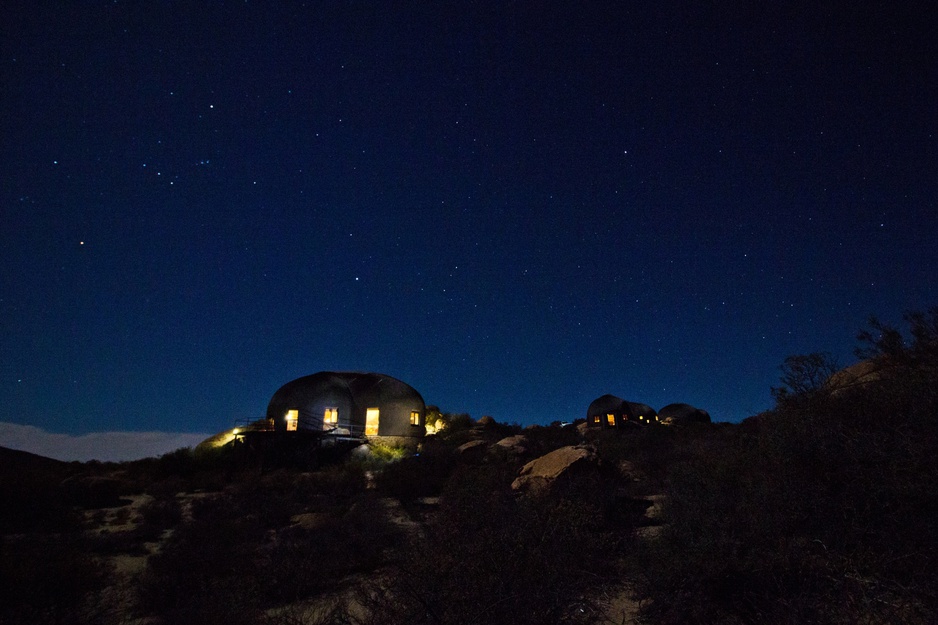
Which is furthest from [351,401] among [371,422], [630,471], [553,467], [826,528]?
[826,528]

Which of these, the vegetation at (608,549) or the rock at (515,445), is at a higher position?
the rock at (515,445)

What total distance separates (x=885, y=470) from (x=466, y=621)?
5350 mm

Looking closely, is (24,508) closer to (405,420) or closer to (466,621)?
(466,621)

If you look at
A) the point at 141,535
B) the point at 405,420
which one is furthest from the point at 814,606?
the point at 405,420

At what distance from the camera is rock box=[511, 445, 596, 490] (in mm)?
10172

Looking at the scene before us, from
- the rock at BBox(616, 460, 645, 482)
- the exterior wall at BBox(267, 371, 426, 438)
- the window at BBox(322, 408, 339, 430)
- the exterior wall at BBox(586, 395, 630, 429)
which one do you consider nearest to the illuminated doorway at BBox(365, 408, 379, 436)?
the exterior wall at BBox(267, 371, 426, 438)

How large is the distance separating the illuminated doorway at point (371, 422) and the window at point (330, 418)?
2.33m

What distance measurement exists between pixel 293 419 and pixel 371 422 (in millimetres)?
4993

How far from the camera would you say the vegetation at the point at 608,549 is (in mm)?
4316

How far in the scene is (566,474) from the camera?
33.2ft

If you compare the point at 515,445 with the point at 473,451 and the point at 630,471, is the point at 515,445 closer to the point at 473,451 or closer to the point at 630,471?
the point at 473,451

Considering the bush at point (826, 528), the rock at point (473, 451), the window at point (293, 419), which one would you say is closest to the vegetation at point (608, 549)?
the bush at point (826, 528)

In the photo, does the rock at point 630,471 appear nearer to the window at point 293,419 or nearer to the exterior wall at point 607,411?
the window at point 293,419

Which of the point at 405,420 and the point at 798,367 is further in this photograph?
the point at 405,420
